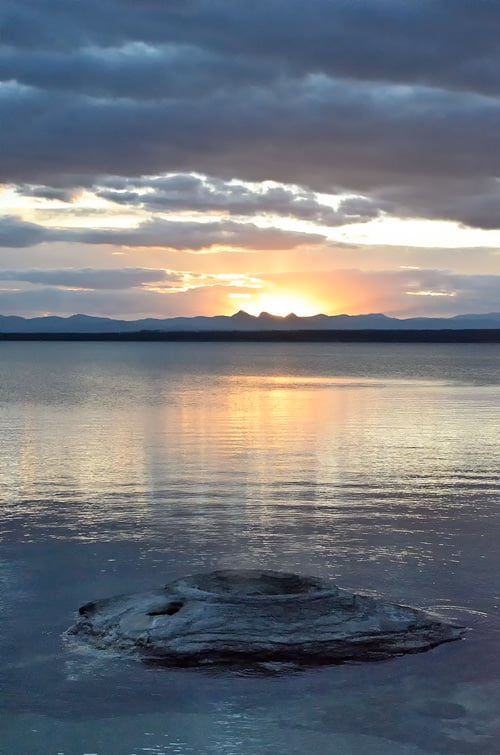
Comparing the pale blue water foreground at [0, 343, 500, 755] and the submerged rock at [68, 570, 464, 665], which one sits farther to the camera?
the submerged rock at [68, 570, 464, 665]

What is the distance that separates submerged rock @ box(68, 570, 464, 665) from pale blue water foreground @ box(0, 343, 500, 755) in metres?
0.28

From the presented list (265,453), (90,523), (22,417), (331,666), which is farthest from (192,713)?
(22,417)

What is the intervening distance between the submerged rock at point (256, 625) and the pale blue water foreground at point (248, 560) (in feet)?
0.93

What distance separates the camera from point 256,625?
29.7 feet

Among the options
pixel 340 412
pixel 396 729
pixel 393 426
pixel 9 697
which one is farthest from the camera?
pixel 340 412

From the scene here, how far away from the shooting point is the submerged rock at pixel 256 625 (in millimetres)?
8789

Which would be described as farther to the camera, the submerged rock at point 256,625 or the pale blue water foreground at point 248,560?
the submerged rock at point 256,625

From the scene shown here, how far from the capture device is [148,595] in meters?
9.91

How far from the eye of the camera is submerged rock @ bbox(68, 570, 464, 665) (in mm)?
8789

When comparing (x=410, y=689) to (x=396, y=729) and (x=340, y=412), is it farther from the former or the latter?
(x=340, y=412)

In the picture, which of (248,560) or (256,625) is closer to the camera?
(256,625)

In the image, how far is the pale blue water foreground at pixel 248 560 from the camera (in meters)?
7.43

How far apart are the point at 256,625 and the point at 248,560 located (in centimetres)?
311

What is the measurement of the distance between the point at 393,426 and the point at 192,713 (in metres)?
23.0
